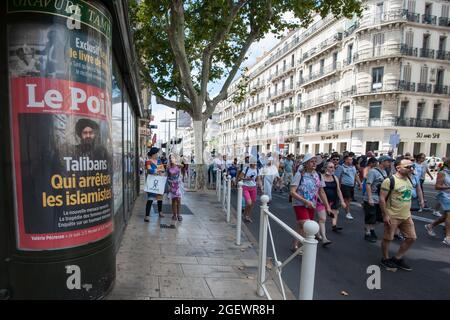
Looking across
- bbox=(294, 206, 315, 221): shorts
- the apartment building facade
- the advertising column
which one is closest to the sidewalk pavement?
bbox=(294, 206, 315, 221): shorts

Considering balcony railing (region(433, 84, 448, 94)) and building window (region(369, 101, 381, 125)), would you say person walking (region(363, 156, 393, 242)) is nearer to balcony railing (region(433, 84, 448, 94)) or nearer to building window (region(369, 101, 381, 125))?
building window (region(369, 101, 381, 125))

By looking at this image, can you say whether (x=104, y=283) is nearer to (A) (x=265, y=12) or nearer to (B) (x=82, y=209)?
(B) (x=82, y=209)

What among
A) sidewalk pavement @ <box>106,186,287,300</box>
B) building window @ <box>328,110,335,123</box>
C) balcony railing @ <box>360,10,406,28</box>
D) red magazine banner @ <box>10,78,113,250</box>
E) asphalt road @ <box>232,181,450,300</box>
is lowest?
asphalt road @ <box>232,181,450,300</box>

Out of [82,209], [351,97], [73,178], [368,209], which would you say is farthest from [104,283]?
[351,97]

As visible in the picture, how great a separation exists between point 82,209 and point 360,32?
117 feet

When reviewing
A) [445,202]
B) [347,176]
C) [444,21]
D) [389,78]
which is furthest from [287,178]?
[444,21]

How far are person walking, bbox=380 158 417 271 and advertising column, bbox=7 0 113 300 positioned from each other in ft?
14.3

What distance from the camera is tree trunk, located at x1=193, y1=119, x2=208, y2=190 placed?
13.8 meters

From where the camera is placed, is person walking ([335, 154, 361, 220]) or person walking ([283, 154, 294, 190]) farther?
person walking ([283, 154, 294, 190])

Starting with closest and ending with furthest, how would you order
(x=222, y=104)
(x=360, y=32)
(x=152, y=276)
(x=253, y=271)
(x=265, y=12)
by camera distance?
(x=152, y=276)
(x=253, y=271)
(x=265, y=12)
(x=360, y=32)
(x=222, y=104)

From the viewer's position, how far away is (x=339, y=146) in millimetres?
35500

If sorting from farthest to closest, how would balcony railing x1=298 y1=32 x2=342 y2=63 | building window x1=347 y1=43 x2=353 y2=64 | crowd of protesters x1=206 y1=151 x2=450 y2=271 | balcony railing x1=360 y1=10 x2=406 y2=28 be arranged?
balcony railing x1=298 y1=32 x2=342 y2=63 → building window x1=347 y1=43 x2=353 y2=64 → balcony railing x1=360 y1=10 x2=406 y2=28 → crowd of protesters x1=206 y1=151 x2=450 y2=271

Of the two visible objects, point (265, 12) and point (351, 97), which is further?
point (351, 97)

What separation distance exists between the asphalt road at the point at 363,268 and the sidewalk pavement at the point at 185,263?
618 millimetres
